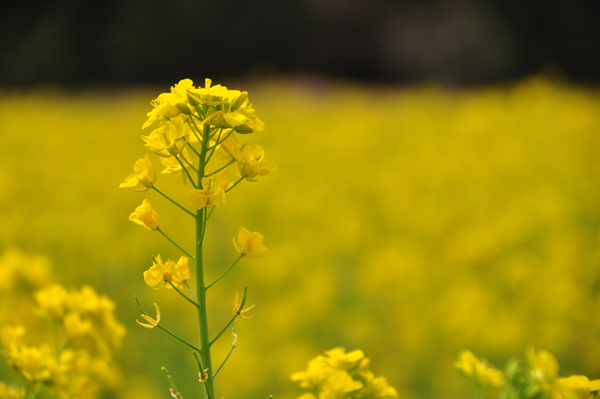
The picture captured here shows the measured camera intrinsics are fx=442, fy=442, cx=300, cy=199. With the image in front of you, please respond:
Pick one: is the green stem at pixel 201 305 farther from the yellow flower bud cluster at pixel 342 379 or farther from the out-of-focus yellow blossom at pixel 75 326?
Answer: the out-of-focus yellow blossom at pixel 75 326

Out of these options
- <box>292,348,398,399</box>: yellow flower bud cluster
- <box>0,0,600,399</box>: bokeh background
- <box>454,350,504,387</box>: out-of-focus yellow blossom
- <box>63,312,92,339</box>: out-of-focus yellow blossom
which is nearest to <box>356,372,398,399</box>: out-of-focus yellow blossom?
<box>292,348,398,399</box>: yellow flower bud cluster

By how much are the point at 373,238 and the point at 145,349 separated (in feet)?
A: 7.50

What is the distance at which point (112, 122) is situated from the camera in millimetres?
8047

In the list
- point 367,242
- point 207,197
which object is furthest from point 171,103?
point 367,242

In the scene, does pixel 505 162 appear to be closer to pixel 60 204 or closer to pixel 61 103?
pixel 60 204

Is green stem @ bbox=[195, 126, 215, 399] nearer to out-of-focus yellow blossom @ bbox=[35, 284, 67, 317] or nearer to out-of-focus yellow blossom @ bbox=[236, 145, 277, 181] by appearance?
out-of-focus yellow blossom @ bbox=[236, 145, 277, 181]

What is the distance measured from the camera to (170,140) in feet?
2.18

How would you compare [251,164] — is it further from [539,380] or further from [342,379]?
[539,380]

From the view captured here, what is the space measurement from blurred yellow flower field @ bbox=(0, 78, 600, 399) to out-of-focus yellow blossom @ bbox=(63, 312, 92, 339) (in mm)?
421

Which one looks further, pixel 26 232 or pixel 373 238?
pixel 373 238

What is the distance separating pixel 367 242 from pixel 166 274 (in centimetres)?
361

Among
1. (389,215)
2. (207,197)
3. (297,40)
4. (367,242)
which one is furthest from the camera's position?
(297,40)

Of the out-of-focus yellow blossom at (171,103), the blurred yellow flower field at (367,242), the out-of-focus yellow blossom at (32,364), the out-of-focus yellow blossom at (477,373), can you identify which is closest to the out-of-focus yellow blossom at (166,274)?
the blurred yellow flower field at (367,242)

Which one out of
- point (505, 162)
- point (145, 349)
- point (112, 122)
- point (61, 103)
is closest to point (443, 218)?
point (505, 162)
